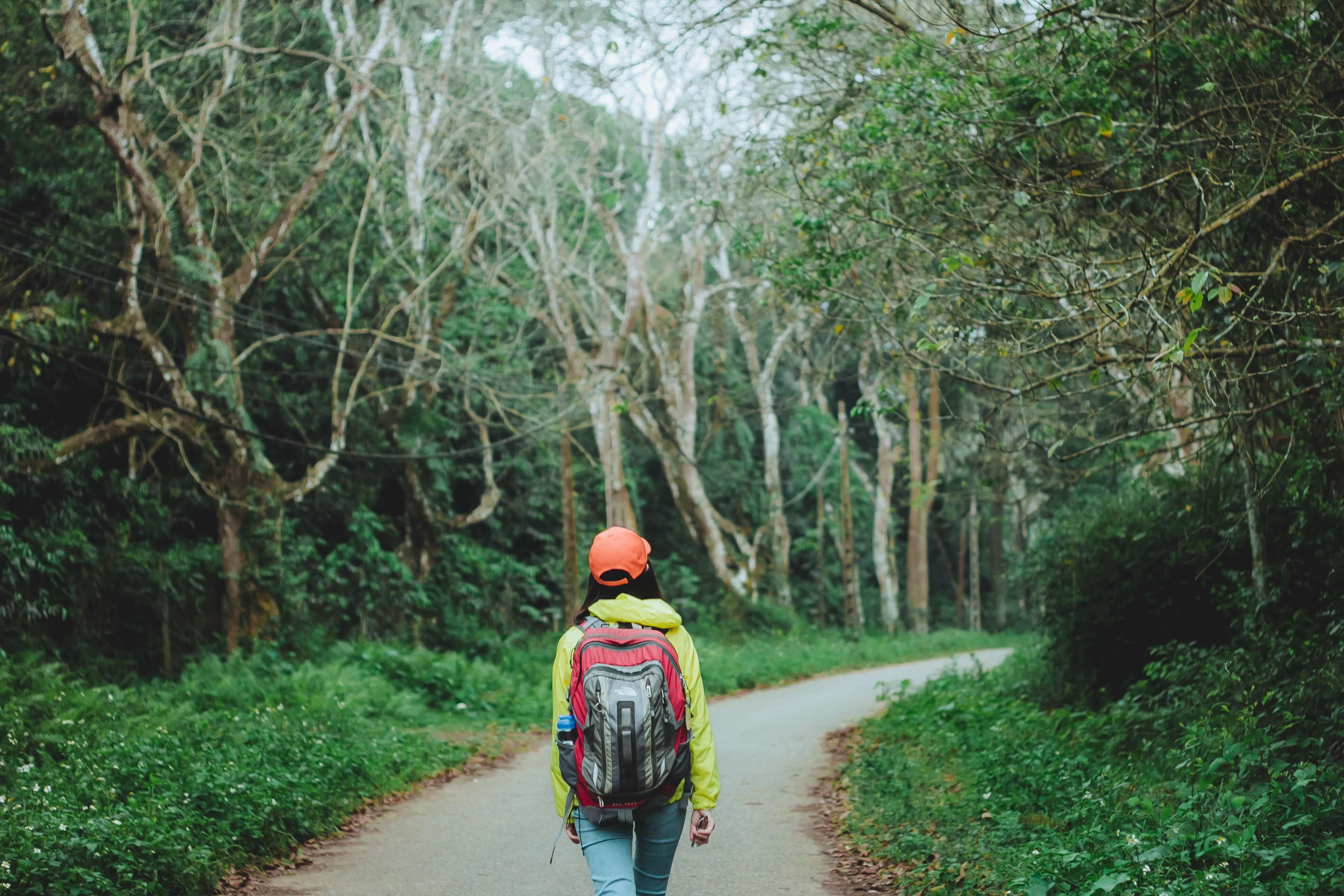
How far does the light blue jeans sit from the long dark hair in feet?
2.31

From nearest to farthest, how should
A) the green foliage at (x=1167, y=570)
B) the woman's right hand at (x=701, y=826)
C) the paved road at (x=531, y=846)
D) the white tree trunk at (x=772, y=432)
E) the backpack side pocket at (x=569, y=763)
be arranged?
1. the backpack side pocket at (x=569, y=763)
2. the woman's right hand at (x=701, y=826)
3. the paved road at (x=531, y=846)
4. the green foliage at (x=1167, y=570)
5. the white tree trunk at (x=772, y=432)

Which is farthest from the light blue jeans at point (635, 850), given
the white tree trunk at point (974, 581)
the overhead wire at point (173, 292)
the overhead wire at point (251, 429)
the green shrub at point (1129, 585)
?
the white tree trunk at point (974, 581)

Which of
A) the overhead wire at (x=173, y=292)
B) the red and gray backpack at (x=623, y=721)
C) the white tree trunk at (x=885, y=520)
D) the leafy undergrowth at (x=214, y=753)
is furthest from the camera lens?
the white tree trunk at (x=885, y=520)

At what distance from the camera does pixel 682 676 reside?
3.74m

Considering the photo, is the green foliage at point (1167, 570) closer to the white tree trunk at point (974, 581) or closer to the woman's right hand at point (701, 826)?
the woman's right hand at point (701, 826)

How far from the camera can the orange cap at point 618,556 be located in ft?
12.6

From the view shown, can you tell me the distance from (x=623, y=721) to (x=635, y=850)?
79cm

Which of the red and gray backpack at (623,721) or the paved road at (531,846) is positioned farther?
A: the paved road at (531,846)

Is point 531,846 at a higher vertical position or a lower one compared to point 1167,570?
lower

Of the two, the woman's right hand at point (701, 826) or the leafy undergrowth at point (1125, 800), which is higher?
the woman's right hand at point (701, 826)

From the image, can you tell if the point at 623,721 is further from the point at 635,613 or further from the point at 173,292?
the point at 173,292

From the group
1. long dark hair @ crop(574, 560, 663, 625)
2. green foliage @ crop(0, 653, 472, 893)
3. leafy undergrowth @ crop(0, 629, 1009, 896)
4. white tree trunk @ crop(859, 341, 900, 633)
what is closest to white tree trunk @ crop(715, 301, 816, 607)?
white tree trunk @ crop(859, 341, 900, 633)

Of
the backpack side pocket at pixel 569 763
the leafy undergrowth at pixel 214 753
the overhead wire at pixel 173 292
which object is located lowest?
the leafy undergrowth at pixel 214 753

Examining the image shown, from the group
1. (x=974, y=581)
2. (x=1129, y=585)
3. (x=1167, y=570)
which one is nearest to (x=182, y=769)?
(x=1129, y=585)
